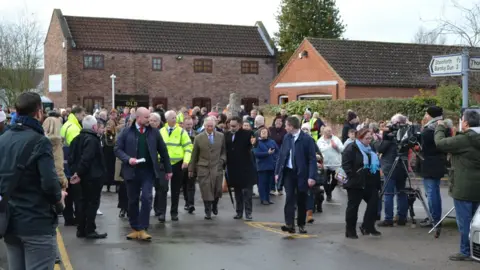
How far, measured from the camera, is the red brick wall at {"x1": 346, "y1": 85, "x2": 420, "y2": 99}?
4191 centimetres

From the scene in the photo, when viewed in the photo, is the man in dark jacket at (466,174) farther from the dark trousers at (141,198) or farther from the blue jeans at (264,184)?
the blue jeans at (264,184)

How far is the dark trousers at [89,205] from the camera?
37.1 feet

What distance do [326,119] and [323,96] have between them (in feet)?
→ 30.7

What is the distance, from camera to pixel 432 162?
11.9 meters

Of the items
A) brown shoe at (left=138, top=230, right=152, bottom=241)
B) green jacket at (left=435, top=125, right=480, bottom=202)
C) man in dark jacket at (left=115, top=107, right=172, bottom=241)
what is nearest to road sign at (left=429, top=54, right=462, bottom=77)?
green jacket at (left=435, top=125, right=480, bottom=202)

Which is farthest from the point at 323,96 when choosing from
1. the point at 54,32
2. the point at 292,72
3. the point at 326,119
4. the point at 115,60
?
the point at 54,32

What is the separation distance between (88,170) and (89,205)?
0.58 m

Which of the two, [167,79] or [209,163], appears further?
[167,79]

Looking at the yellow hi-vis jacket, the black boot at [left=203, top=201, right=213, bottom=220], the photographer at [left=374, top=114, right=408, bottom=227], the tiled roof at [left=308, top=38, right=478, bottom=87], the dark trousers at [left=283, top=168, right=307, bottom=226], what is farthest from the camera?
the tiled roof at [left=308, top=38, right=478, bottom=87]

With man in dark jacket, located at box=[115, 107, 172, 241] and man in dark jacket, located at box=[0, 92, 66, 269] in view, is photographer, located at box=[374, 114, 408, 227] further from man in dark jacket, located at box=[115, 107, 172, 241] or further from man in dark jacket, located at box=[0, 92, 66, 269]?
man in dark jacket, located at box=[0, 92, 66, 269]

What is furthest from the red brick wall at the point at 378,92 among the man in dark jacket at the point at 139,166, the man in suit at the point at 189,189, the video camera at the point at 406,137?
the man in dark jacket at the point at 139,166

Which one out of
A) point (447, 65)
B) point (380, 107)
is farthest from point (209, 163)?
point (380, 107)

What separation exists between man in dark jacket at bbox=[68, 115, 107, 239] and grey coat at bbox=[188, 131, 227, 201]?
280 cm

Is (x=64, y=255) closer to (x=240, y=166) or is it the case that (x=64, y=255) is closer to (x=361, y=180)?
(x=361, y=180)
